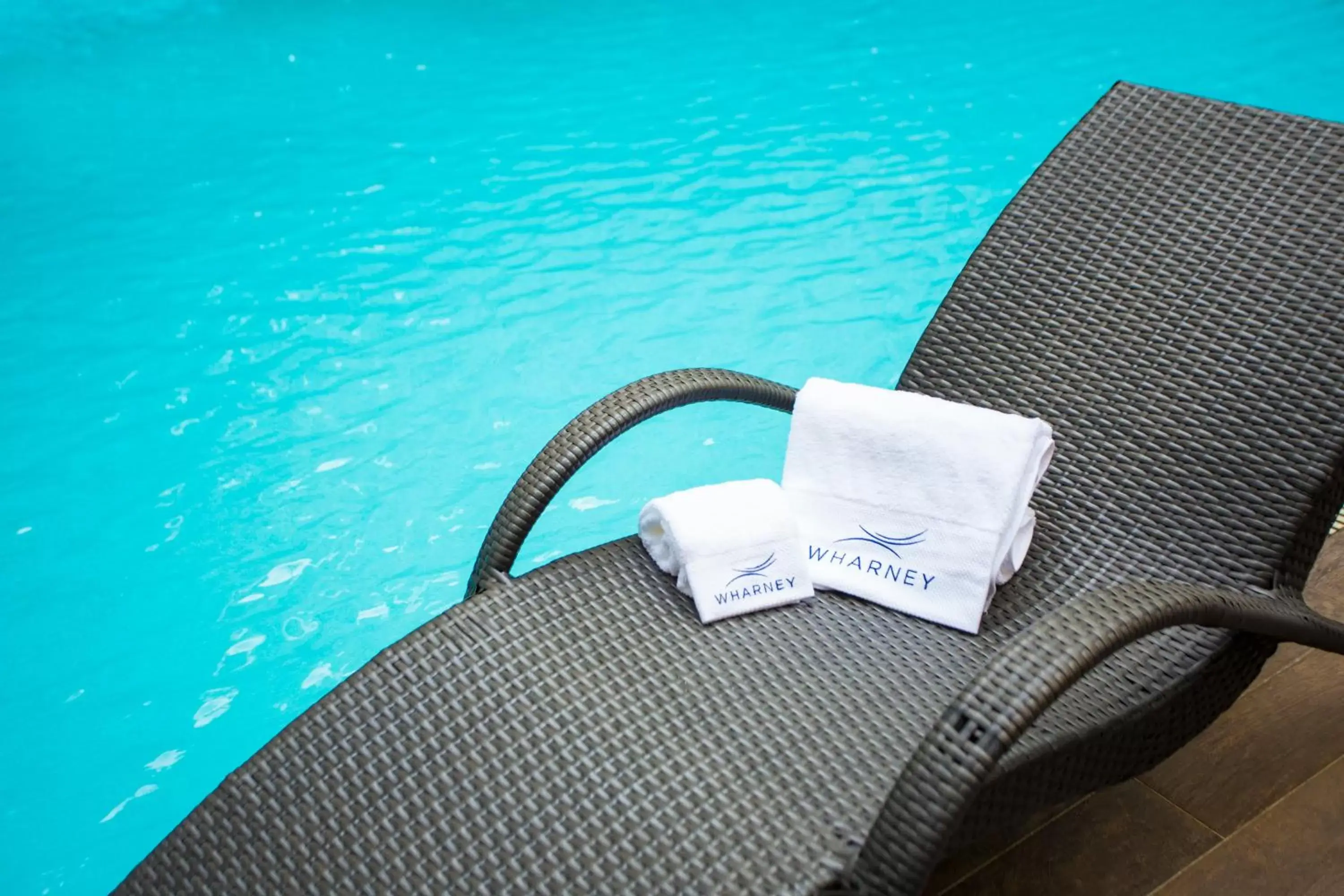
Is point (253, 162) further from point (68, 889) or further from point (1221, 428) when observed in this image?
point (1221, 428)

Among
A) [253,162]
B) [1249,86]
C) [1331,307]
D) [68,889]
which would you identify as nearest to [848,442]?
[1331,307]

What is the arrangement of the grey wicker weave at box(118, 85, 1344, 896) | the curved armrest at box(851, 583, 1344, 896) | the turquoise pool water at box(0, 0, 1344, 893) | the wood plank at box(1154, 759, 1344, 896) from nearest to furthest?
the curved armrest at box(851, 583, 1344, 896)
the grey wicker weave at box(118, 85, 1344, 896)
the wood plank at box(1154, 759, 1344, 896)
the turquoise pool water at box(0, 0, 1344, 893)

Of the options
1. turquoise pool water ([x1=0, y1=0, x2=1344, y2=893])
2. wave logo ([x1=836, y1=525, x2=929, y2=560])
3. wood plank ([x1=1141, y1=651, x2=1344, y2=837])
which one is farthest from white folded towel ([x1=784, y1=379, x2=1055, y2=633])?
turquoise pool water ([x1=0, y1=0, x2=1344, y2=893])

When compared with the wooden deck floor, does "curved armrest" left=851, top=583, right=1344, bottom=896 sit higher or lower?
higher

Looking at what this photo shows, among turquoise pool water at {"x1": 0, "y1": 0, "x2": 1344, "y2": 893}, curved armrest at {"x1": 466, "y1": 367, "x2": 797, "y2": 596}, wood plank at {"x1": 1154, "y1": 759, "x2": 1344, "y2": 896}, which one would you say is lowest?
wood plank at {"x1": 1154, "y1": 759, "x2": 1344, "y2": 896}

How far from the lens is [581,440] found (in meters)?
1.73

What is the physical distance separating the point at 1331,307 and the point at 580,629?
1.17 m

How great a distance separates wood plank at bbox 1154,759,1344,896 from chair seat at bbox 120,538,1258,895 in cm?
31

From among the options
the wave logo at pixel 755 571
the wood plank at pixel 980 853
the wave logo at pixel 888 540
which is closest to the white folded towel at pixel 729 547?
the wave logo at pixel 755 571

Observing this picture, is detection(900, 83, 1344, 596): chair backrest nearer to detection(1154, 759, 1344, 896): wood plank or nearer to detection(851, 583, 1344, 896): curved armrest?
detection(1154, 759, 1344, 896): wood plank

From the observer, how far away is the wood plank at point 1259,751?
177 centimetres

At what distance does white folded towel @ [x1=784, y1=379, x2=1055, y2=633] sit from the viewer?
67.9 inches

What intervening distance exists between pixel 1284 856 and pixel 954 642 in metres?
0.53

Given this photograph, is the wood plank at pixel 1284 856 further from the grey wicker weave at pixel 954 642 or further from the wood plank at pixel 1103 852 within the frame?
the grey wicker weave at pixel 954 642
